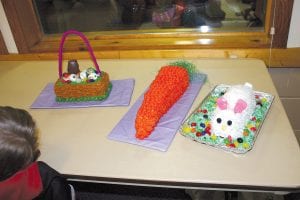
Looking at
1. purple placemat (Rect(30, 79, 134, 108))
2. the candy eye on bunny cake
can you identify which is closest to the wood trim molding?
purple placemat (Rect(30, 79, 134, 108))

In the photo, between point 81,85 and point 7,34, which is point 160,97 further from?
point 7,34

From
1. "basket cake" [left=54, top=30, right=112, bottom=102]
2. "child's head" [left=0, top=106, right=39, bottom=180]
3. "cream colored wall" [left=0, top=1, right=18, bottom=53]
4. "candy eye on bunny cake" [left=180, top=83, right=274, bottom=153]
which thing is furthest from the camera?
"cream colored wall" [left=0, top=1, right=18, bottom=53]

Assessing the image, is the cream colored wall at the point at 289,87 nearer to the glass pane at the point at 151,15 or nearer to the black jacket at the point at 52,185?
the glass pane at the point at 151,15

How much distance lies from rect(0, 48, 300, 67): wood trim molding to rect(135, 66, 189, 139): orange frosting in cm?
27

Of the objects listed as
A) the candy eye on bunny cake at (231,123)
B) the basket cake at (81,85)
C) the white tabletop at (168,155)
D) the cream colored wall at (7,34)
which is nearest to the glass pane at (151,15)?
the cream colored wall at (7,34)

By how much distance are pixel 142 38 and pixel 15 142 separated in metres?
0.88

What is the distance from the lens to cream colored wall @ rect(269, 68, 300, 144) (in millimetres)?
1259

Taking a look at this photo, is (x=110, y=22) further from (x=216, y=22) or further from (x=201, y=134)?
(x=201, y=134)

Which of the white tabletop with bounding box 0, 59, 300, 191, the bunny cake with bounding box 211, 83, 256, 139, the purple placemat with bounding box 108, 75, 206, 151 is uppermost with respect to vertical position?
the bunny cake with bounding box 211, 83, 256, 139

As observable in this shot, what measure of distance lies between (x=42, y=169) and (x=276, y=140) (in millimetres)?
601

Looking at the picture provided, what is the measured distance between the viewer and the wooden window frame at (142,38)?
3.85 ft

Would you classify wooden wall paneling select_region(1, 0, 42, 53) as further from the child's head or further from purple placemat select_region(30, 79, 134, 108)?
the child's head

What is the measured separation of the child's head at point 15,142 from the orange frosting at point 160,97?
285mm

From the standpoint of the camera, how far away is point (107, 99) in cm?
102
